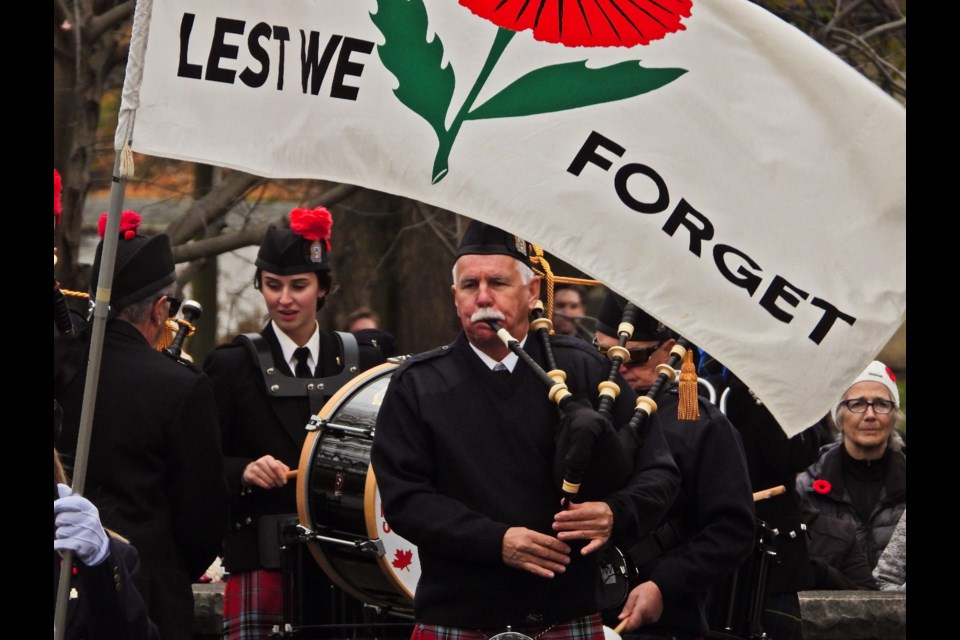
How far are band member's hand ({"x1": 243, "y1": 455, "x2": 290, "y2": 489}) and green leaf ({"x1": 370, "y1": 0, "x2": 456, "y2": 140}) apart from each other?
215 centimetres

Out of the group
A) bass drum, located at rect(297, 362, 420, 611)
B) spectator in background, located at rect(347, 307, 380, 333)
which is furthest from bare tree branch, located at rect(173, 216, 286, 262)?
bass drum, located at rect(297, 362, 420, 611)

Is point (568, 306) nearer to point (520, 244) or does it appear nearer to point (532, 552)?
point (520, 244)

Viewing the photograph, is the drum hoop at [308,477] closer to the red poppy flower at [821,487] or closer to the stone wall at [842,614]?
the stone wall at [842,614]

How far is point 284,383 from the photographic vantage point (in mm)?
7473

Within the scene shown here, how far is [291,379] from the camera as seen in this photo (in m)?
7.51

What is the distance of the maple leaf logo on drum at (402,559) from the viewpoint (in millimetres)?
7062

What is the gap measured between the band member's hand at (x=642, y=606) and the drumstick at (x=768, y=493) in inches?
41.3

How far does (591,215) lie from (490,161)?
0.34 m

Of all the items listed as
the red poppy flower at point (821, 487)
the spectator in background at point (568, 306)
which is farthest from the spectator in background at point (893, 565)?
the spectator in background at point (568, 306)

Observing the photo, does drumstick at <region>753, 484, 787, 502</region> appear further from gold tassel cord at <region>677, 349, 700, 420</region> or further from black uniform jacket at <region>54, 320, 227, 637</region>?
black uniform jacket at <region>54, 320, 227, 637</region>

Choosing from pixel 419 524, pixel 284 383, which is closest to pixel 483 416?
pixel 419 524

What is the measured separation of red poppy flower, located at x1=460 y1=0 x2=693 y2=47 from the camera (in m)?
5.53
